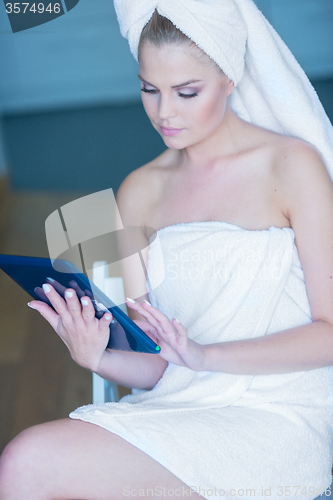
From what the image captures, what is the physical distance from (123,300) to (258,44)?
1.85 ft

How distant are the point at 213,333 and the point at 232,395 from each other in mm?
107

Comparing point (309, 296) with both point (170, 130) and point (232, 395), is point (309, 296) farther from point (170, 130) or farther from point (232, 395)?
point (170, 130)

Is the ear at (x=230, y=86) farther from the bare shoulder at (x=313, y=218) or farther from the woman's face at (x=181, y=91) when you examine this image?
the bare shoulder at (x=313, y=218)

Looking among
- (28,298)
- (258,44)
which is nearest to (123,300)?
(258,44)

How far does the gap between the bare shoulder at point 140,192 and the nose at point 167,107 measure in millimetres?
227

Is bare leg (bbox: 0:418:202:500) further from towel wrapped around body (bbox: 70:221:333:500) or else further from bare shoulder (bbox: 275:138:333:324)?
bare shoulder (bbox: 275:138:333:324)

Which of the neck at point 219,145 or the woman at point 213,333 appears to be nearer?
the woman at point 213,333

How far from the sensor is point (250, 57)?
85 centimetres

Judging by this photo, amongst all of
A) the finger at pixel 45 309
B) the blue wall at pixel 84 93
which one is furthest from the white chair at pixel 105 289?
the blue wall at pixel 84 93

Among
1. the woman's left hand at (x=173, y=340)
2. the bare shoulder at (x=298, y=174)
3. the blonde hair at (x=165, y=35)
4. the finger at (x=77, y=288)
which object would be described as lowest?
the woman's left hand at (x=173, y=340)

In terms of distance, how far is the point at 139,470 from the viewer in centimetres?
70

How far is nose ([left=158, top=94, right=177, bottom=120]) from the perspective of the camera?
79 cm

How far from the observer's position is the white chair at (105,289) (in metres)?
1.01

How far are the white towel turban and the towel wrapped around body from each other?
198 mm
